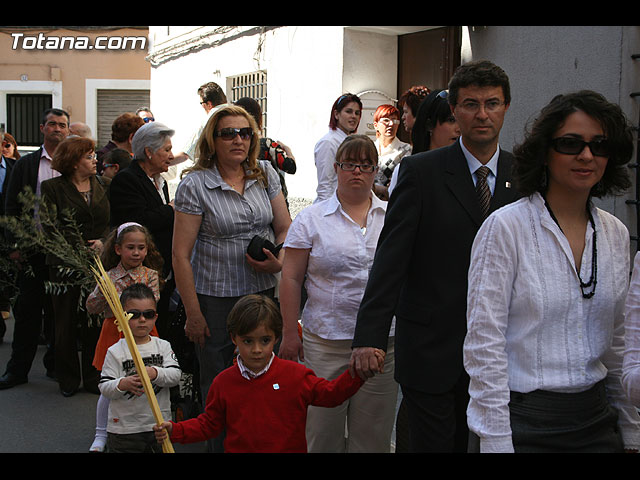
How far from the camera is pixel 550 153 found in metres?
2.72

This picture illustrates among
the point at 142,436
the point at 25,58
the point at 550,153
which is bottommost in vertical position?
the point at 142,436

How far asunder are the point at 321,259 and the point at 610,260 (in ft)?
6.19

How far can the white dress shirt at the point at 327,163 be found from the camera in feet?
26.0

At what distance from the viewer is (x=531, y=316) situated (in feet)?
8.52

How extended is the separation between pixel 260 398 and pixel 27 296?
15.2 feet

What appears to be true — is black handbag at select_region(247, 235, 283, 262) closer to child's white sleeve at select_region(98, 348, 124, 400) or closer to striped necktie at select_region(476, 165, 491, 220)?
child's white sleeve at select_region(98, 348, 124, 400)

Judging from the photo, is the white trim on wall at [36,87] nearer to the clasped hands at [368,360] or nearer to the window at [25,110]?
the window at [25,110]

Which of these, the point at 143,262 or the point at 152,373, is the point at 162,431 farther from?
the point at 143,262

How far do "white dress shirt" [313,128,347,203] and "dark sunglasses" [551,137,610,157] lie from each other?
17.1 feet

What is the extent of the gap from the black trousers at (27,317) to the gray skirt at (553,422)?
5798mm

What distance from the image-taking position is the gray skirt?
2568 mm

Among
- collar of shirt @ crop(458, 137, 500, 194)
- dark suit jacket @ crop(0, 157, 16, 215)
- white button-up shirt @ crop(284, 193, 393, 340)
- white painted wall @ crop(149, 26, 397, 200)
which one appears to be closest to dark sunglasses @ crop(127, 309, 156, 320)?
white button-up shirt @ crop(284, 193, 393, 340)
